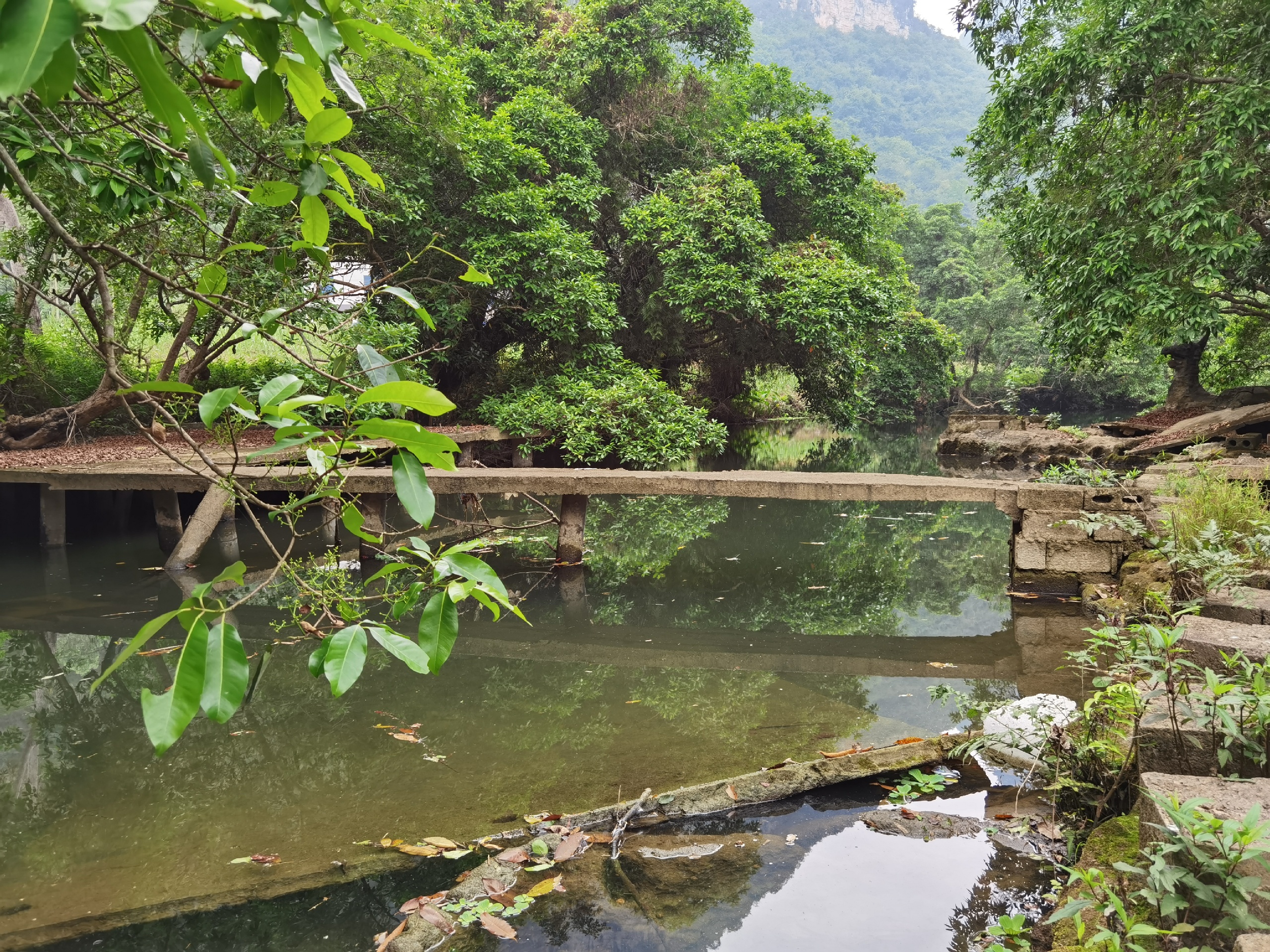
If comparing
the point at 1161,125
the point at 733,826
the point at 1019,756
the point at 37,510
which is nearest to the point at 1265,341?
the point at 1161,125

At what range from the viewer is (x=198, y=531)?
730 cm

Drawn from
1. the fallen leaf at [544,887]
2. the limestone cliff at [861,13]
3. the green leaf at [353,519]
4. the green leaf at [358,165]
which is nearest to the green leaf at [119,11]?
the green leaf at [358,165]

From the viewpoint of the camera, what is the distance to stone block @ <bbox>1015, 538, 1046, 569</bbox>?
20.1 ft

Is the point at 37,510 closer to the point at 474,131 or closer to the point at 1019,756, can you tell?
the point at 474,131

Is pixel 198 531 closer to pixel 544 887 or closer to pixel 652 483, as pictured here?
pixel 652 483

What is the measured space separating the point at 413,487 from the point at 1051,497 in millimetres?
6050

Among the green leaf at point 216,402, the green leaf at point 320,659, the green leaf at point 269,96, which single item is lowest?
the green leaf at point 320,659

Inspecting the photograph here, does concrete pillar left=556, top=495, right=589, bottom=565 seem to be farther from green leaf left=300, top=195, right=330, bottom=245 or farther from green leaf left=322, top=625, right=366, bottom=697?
green leaf left=322, top=625, right=366, bottom=697

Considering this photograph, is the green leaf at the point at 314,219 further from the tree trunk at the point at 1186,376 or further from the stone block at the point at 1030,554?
the tree trunk at the point at 1186,376

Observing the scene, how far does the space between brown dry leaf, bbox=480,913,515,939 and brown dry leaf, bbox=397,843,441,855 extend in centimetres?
48

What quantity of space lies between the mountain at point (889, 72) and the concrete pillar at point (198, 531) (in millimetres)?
69068

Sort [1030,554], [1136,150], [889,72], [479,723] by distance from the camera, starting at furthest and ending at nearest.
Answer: [889,72], [1136,150], [1030,554], [479,723]

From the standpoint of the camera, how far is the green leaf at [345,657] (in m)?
0.91

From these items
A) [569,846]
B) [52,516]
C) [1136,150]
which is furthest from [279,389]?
[1136,150]
